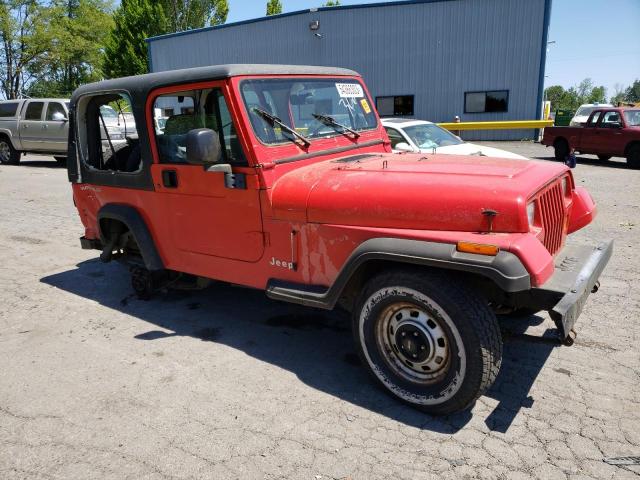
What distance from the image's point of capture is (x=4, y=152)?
1677 cm

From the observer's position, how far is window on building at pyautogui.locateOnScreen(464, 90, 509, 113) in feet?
71.4

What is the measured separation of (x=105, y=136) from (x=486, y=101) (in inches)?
792

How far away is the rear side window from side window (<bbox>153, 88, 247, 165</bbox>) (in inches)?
582

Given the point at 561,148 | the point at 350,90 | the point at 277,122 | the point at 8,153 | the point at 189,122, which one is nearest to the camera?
the point at 277,122

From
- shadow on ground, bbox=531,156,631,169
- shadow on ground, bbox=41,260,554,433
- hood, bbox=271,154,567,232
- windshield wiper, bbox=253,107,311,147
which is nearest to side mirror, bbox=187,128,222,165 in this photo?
windshield wiper, bbox=253,107,311,147

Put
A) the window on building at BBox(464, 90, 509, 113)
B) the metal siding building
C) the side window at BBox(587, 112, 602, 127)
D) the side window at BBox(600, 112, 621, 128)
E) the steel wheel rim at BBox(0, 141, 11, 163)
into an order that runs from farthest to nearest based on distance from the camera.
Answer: the window on building at BBox(464, 90, 509, 113) < the metal siding building < the steel wheel rim at BBox(0, 141, 11, 163) < the side window at BBox(587, 112, 602, 127) < the side window at BBox(600, 112, 621, 128)

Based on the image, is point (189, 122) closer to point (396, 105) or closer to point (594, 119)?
point (594, 119)

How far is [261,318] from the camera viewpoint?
4.50 m

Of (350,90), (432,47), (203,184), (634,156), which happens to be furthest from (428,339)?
(432,47)

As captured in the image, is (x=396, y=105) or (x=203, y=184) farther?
(x=396, y=105)

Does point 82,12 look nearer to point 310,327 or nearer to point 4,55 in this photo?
point 4,55

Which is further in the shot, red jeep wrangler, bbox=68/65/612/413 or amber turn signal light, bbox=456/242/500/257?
red jeep wrangler, bbox=68/65/612/413

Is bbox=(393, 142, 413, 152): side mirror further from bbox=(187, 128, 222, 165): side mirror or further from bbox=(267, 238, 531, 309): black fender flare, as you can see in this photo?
bbox=(267, 238, 531, 309): black fender flare

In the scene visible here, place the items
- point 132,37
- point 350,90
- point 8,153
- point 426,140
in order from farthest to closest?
point 132,37 < point 8,153 < point 426,140 < point 350,90
